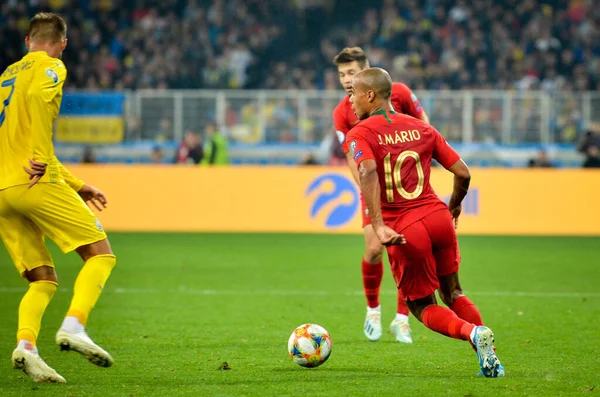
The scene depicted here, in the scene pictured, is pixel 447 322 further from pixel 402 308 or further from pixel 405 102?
pixel 405 102

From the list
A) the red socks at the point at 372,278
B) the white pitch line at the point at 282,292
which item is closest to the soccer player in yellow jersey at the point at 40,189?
the red socks at the point at 372,278

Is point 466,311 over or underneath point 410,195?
underneath

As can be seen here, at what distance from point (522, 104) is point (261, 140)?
234 inches

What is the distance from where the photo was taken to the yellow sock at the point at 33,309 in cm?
573

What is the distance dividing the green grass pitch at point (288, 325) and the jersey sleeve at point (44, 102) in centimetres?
138

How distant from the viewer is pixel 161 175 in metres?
17.5

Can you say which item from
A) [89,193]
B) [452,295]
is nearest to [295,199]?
[89,193]

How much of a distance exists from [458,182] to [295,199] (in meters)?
11.5

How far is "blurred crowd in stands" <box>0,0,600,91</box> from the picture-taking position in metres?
24.5

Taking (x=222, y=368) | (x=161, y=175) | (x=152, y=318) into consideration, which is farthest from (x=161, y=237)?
(x=222, y=368)

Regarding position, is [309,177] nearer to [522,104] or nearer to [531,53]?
[522,104]

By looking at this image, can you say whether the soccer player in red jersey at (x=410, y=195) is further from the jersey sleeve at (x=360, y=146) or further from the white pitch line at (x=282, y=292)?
the white pitch line at (x=282, y=292)

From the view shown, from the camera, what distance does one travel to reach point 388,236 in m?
5.50

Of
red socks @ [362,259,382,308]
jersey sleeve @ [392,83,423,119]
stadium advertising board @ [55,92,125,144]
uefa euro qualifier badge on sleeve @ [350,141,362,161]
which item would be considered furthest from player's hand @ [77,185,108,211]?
stadium advertising board @ [55,92,125,144]
